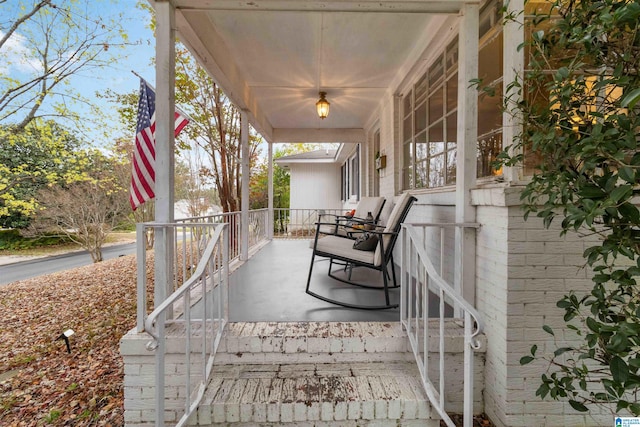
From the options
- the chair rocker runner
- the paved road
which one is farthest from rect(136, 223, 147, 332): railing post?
the paved road

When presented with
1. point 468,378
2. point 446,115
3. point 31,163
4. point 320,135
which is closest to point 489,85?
point 446,115

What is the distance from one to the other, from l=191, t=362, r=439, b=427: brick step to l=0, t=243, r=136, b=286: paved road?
9.96m

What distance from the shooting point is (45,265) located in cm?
1013

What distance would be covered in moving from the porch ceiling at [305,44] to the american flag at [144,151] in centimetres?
59

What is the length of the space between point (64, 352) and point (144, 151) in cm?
280

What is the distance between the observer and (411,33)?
9.27 feet

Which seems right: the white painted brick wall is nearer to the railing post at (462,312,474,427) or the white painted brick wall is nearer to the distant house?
the railing post at (462,312,474,427)

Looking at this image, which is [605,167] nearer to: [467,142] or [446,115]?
[467,142]

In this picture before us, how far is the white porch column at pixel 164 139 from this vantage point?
1.97 meters

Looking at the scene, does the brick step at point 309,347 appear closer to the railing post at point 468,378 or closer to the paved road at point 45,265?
the railing post at point 468,378

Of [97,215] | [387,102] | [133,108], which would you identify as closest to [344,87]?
[387,102]

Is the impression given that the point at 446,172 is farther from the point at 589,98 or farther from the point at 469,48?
the point at 589,98

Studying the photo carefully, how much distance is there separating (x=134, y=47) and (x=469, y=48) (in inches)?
295

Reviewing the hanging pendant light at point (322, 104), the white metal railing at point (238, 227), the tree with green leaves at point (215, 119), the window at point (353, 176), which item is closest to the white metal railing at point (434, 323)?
the white metal railing at point (238, 227)
